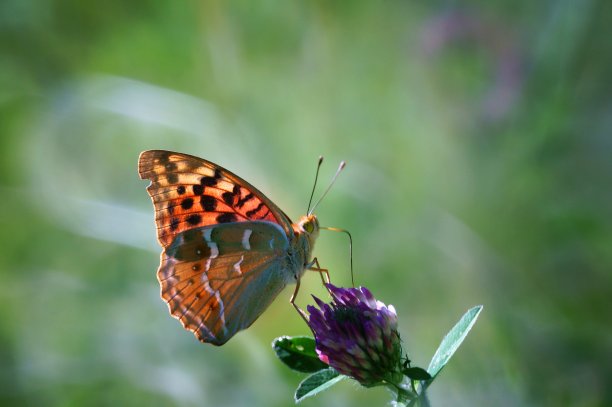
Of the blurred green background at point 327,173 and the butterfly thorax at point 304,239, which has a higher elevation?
the blurred green background at point 327,173

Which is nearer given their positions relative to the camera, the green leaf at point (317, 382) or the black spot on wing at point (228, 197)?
the green leaf at point (317, 382)

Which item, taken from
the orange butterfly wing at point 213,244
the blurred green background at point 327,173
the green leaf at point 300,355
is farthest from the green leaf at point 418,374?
the blurred green background at point 327,173

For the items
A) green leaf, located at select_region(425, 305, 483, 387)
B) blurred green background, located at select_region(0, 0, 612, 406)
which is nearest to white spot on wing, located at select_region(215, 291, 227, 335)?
green leaf, located at select_region(425, 305, 483, 387)

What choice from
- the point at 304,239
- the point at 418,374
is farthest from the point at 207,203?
the point at 418,374

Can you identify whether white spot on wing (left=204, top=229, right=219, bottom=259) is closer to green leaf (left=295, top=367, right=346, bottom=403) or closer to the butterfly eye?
the butterfly eye

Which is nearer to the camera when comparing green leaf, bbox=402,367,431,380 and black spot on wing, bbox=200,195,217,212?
green leaf, bbox=402,367,431,380

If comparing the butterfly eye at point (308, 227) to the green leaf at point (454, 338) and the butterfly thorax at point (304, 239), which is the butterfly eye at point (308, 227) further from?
the green leaf at point (454, 338)

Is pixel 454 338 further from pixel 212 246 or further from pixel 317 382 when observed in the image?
pixel 212 246

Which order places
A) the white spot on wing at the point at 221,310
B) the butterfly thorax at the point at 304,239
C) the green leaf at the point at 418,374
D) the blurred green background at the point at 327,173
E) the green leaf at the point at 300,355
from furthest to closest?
the blurred green background at the point at 327,173, the butterfly thorax at the point at 304,239, the white spot on wing at the point at 221,310, the green leaf at the point at 300,355, the green leaf at the point at 418,374
